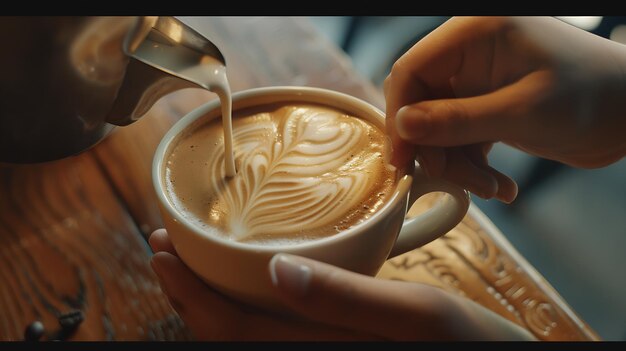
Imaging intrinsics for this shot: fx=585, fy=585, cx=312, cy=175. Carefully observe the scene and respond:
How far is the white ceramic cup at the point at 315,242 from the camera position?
0.62 meters

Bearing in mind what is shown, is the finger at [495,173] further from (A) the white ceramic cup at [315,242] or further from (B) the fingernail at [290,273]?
(B) the fingernail at [290,273]

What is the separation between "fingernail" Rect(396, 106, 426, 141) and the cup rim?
0.15 ft

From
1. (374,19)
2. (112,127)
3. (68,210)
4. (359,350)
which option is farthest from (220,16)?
(374,19)

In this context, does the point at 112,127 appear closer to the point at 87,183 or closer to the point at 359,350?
the point at 87,183

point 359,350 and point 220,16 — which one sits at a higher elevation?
point 220,16

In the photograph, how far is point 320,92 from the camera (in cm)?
87

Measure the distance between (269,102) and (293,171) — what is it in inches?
5.9

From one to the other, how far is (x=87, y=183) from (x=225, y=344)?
0.40 meters

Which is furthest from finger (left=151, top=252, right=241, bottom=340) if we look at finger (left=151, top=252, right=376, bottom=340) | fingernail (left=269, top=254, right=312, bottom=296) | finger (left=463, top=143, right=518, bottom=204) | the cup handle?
finger (left=463, top=143, right=518, bottom=204)

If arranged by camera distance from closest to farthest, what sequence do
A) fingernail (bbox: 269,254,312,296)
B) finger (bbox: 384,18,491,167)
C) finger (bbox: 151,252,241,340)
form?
1. fingernail (bbox: 269,254,312,296)
2. finger (bbox: 151,252,241,340)
3. finger (bbox: 384,18,491,167)

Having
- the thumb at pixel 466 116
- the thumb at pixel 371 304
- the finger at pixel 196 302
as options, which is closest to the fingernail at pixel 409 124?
the thumb at pixel 466 116

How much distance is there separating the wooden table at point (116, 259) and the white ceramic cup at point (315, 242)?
0.12m

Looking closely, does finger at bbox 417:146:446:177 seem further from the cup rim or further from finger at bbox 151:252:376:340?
finger at bbox 151:252:376:340

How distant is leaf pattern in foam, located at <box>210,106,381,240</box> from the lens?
0.71 metres
